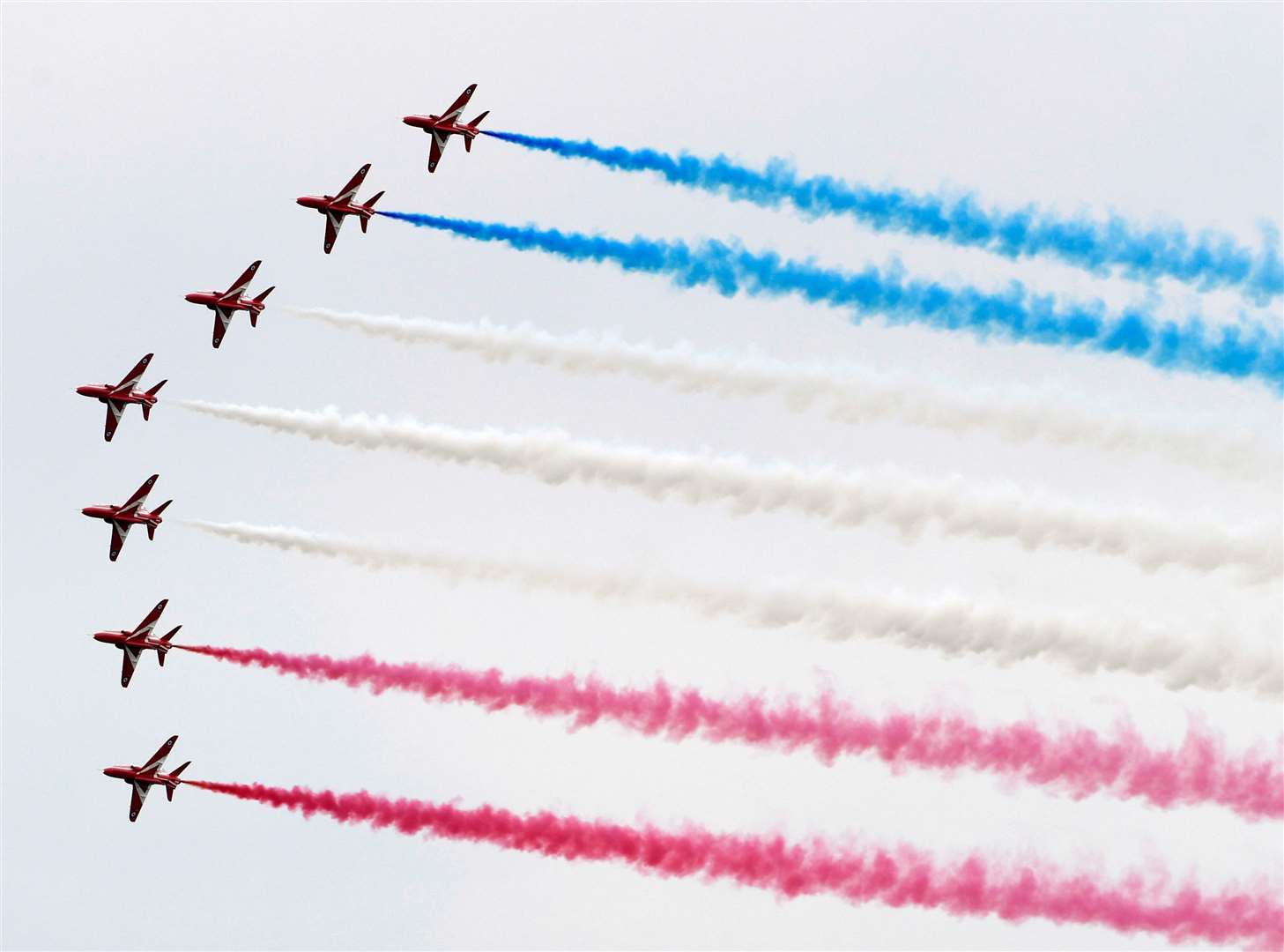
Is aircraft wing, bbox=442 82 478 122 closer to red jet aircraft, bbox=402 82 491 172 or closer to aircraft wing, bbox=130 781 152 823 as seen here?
red jet aircraft, bbox=402 82 491 172

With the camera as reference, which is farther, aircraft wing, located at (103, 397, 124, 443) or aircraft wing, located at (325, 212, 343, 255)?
aircraft wing, located at (103, 397, 124, 443)

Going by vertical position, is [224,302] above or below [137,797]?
above

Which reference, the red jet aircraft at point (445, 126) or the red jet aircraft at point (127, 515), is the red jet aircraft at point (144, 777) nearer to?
the red jet aircraft at point (127, 515)

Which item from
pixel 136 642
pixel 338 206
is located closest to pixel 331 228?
pixel 338 206

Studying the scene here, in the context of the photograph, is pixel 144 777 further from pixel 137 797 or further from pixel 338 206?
pixel 338 206

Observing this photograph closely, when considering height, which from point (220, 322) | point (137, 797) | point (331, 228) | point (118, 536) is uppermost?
point (331, 228)

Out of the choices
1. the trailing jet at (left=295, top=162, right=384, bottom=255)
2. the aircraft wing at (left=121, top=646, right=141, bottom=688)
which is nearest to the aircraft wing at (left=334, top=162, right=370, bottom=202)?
the trailing jet at (left=295, top=162, right=384, bottom=255)

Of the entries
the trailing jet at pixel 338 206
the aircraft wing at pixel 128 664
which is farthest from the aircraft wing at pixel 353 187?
the aircraft wing at pixel 128 664
